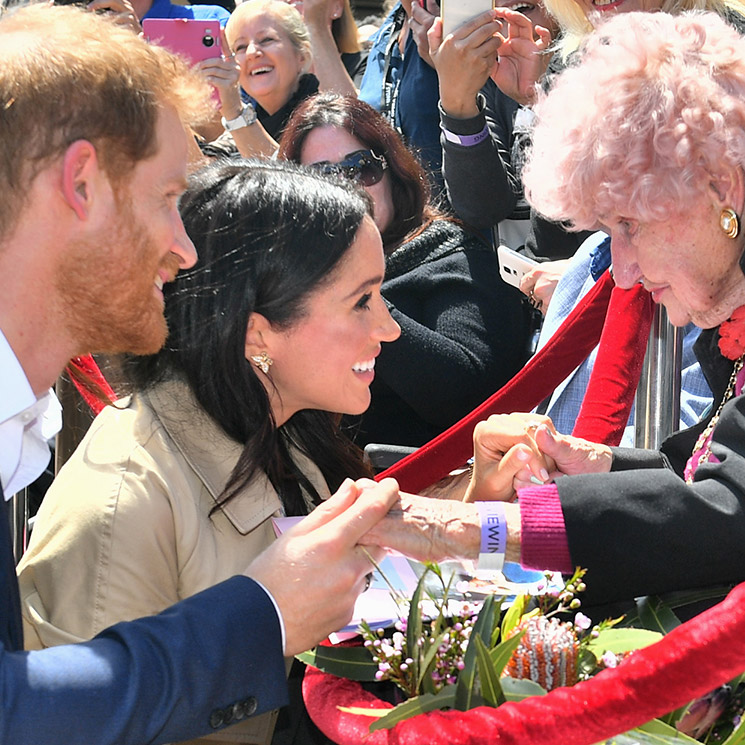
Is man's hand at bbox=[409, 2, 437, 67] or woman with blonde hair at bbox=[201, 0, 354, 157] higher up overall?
man's hand at bbox=[409, 2, 437, 67]

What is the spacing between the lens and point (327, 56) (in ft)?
16.6

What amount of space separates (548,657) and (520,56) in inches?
105

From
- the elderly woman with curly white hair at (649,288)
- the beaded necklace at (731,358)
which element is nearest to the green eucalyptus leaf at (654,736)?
the elderly woman with curly white hair at (649,288)

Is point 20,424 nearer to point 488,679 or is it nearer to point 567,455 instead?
point 488,679

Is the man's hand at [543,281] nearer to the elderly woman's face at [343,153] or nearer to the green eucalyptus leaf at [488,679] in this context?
the elderly woman's face at [343,153]

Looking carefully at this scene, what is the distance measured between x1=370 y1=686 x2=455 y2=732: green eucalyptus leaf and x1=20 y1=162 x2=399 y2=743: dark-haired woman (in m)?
0.57

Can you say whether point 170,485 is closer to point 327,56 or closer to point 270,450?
point 270,450

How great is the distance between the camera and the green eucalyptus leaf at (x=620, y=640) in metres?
1.64

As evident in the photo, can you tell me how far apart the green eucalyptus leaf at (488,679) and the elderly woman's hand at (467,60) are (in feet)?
7.96

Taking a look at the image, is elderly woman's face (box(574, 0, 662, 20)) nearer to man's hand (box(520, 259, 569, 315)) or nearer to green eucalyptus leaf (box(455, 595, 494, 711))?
man's hand (box(520, 259, 569, 315))

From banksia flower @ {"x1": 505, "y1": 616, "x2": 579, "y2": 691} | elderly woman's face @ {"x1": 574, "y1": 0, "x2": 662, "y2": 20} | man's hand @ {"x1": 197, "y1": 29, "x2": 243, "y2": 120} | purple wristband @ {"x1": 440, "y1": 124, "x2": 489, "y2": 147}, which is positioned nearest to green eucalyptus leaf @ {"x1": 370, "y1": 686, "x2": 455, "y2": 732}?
banksia flower @ {"x1": 505, "y1": 616, "x2": 579, "y2": 691}

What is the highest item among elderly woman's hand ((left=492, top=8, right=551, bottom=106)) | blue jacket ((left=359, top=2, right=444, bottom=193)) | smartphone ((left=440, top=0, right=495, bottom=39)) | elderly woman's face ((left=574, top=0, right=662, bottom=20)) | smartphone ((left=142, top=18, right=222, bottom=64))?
elderly woman's face ((left=574, top=0, right=662, bottom=20))

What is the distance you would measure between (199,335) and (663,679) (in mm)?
1312

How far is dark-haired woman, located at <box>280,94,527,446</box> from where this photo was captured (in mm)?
3549
